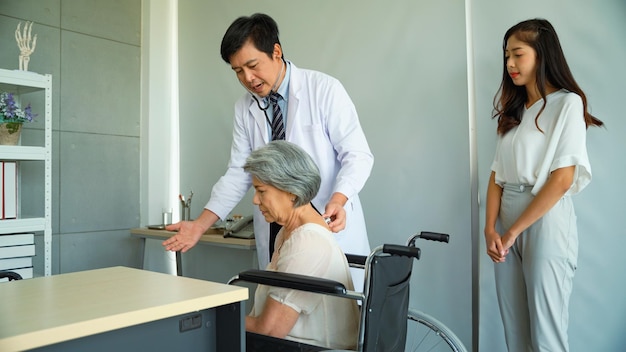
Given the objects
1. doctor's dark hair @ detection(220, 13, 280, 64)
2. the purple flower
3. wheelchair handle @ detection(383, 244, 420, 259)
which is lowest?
wheelchair handle @ detection(383, 244, 420, 259)

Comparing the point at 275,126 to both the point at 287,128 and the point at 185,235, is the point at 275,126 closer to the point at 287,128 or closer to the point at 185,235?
the point at 287,128

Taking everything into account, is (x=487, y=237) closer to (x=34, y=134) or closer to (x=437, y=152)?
(x=437, y=152)

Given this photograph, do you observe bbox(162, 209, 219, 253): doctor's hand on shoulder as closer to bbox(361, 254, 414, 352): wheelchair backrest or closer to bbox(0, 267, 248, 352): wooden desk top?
bbox(0, 267, 248, 352): wooden desk top

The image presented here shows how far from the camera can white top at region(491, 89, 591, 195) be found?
5.95ft

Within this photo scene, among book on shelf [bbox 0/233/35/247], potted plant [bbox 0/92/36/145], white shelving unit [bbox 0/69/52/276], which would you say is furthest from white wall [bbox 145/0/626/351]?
book on shelf [bbox 0/233/35/247]

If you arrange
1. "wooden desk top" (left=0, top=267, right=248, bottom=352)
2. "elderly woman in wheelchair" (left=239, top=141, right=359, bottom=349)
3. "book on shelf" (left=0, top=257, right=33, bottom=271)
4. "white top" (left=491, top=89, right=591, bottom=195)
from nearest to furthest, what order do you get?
"wooden desk top" (left=0, top=267, right=248, bottom=352)
"elderly woman in wheelchair" (left=239, top=141, right=359, bottom=349)
"white top" (left=491, top=89, right=591, bottom=195)
"book on shelf" (left=0, top=257, right=33, bottom=271)

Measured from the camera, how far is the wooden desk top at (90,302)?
0.89 metres

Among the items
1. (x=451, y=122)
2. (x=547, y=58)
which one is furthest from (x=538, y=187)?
(x=451, y=122)

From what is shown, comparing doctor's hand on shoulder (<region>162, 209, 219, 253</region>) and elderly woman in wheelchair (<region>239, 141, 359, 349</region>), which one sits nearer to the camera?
elderly woman in wheelchair (<region>239, 141, 359, 349</region>)

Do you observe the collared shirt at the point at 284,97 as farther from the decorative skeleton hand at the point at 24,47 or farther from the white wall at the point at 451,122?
the decorative skeleton hand at the point at 24,47

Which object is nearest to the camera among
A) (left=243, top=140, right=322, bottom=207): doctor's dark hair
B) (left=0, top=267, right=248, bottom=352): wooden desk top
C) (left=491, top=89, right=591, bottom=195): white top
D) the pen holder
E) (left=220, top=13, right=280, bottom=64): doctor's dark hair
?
(left=0, top=267, right=248, bottom=352): wooden desk top

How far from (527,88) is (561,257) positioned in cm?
63

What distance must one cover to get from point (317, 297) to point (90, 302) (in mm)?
631

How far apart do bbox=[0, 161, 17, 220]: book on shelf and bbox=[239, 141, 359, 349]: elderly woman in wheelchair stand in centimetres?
170
